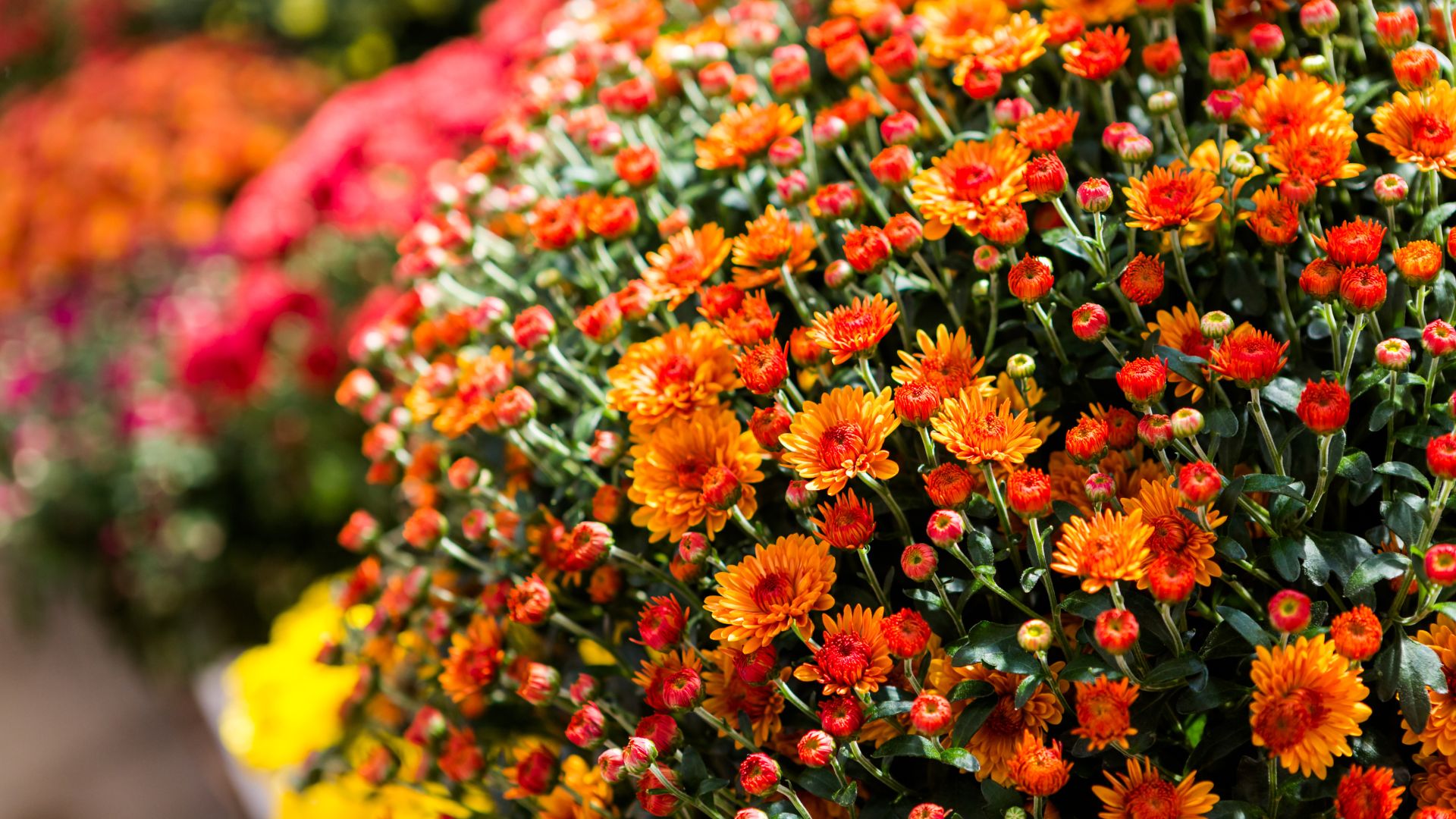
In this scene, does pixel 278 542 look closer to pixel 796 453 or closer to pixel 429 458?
pixel 429 458

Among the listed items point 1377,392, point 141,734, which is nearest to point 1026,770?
point 1377,392

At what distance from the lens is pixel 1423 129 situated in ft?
1.95

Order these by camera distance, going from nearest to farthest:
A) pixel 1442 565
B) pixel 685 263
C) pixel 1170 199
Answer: pixel 1442 565 → pixel 1170 199 → pixel 685 263

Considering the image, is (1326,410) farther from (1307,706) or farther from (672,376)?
(672,376)

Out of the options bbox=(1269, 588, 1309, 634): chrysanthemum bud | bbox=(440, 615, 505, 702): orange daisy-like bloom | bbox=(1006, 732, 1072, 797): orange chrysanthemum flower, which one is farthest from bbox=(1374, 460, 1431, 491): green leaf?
bbox=(440, 615, 505, 702): orange daisy-like bloom


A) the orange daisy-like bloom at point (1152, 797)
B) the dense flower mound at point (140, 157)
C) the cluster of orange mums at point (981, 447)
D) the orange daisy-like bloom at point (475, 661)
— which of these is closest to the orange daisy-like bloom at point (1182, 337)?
the cluster of orange mums at point (981, 447)

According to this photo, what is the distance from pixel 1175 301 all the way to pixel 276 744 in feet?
3.87

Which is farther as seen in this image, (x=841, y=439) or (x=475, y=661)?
(x=475, y=661)

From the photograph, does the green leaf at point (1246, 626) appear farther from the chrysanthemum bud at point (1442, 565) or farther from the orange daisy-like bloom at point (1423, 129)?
the orange daisy-like bloom at point (1423, 129)

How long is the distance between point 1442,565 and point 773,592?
1.00ft

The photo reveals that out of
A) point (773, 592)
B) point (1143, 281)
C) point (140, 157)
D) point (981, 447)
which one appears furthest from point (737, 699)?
point (140, 157)

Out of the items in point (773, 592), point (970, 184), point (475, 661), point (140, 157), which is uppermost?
point (970, 184)

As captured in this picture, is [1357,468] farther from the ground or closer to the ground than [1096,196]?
closer to the ground

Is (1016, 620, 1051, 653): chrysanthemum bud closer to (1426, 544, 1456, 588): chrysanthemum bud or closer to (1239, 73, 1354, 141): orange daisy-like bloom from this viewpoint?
(1426, 544, 1456, 588): chrysanthemum bud
